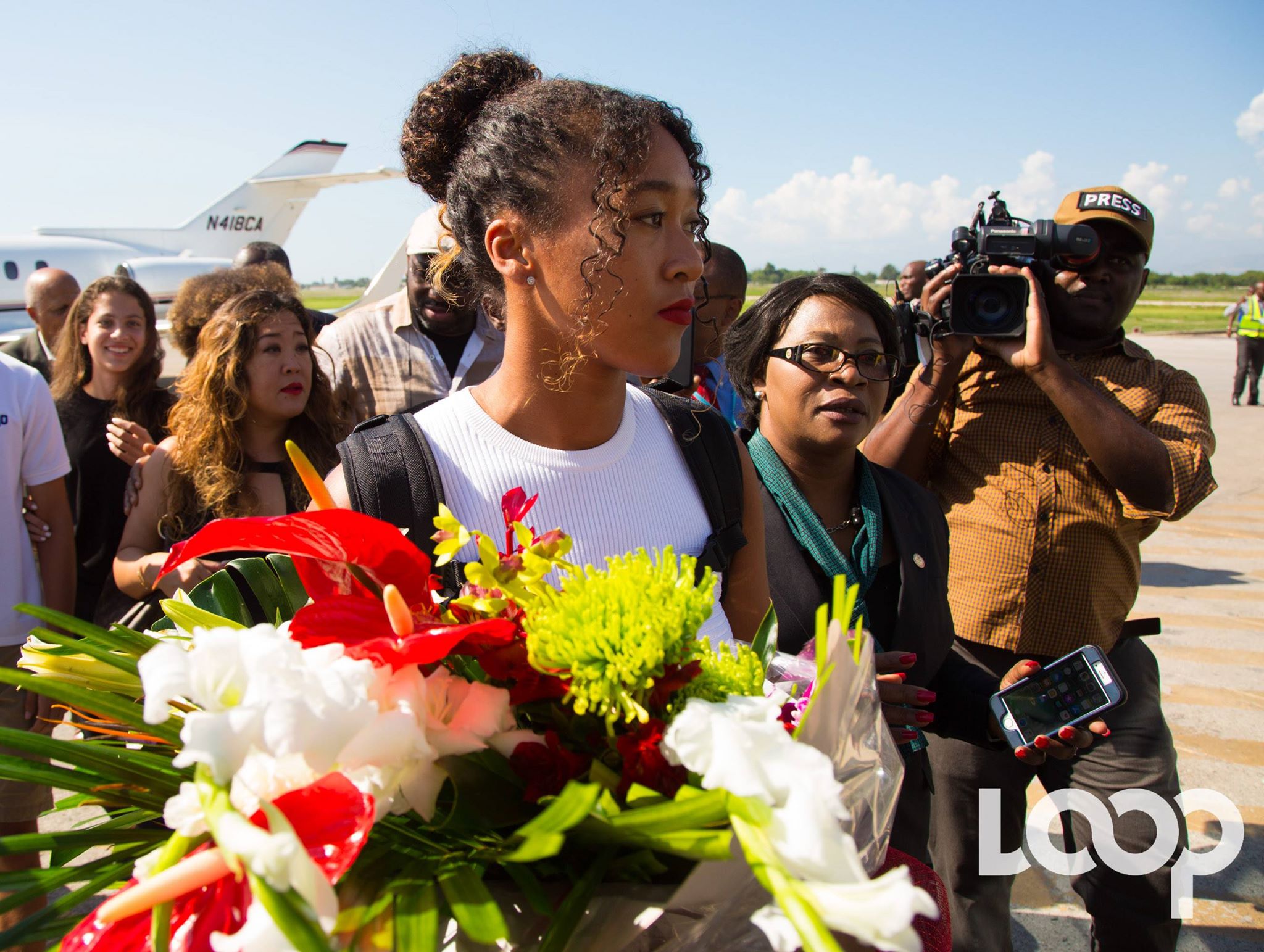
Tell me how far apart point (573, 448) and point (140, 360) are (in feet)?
9.44

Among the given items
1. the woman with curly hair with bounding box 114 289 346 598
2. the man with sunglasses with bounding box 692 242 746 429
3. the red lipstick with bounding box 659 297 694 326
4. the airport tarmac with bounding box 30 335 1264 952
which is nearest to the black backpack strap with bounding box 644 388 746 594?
the red lipstick with bounding box 659 297 694 326

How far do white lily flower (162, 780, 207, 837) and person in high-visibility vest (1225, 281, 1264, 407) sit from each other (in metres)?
15.9

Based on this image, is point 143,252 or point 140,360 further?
point 143,252

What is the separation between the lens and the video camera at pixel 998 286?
259 centimetres

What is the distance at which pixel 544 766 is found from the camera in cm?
79

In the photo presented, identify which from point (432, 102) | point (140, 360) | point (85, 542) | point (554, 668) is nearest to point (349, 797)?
point (554, 668)

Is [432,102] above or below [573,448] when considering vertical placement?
above

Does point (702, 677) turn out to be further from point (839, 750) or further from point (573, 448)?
point (573, 448)

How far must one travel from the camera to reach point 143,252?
2258cm

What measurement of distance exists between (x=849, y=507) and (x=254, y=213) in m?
26.4

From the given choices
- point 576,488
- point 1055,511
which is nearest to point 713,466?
point 576,488

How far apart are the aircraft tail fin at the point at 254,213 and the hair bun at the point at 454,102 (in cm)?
2247

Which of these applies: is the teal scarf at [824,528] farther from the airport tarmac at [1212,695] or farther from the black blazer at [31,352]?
the black blazer at [31,352]

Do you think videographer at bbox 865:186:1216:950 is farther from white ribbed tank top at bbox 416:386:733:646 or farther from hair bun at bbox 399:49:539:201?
hair bun at bbox 399:49:539:201
